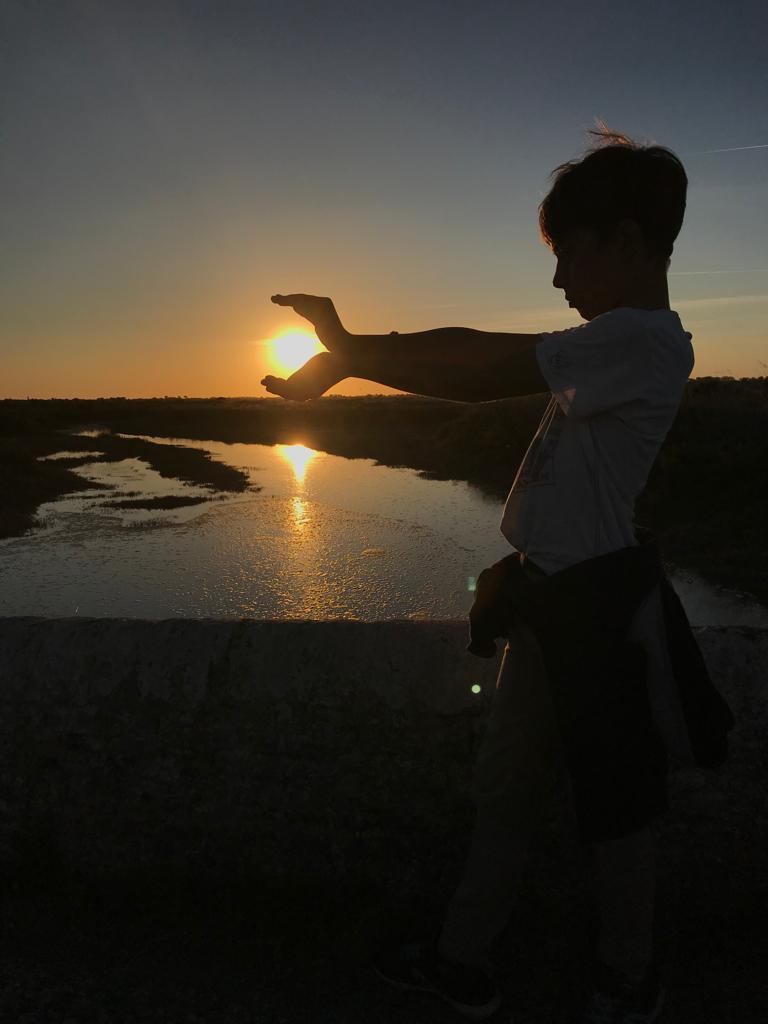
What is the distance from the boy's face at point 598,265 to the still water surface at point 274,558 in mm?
3811

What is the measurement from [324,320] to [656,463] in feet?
38.2

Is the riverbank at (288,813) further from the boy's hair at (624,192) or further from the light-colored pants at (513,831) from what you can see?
A: the boy's hair at (624,192)

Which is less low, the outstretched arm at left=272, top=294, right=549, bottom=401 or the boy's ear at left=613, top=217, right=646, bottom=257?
the boy's ear at left=613, top=217, right=646, bottom=257

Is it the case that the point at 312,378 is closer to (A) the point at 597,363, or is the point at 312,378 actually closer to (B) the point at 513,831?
(A) the point at 597,363

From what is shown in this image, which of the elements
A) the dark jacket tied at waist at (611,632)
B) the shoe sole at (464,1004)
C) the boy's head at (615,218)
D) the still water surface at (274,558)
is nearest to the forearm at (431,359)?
the boy's head at (615,218)

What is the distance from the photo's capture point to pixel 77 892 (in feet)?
6.32

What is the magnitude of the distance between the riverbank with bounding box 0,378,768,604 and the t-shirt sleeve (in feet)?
7.83

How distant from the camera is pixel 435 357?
137 centimetres

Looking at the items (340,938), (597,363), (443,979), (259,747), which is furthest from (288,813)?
(597,363)

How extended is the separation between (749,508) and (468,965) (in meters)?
9.26

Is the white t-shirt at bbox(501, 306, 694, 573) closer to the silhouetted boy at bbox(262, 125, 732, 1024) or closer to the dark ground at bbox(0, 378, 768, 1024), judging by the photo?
the silhouetted boy at bbox(262, 125, 732, 1024)

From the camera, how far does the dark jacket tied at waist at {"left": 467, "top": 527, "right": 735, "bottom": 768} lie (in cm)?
143

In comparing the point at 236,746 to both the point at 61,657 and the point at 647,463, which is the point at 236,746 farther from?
the point at 647,463

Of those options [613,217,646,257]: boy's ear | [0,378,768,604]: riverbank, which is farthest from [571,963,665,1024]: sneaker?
[0,378,768,604]: riverbank
